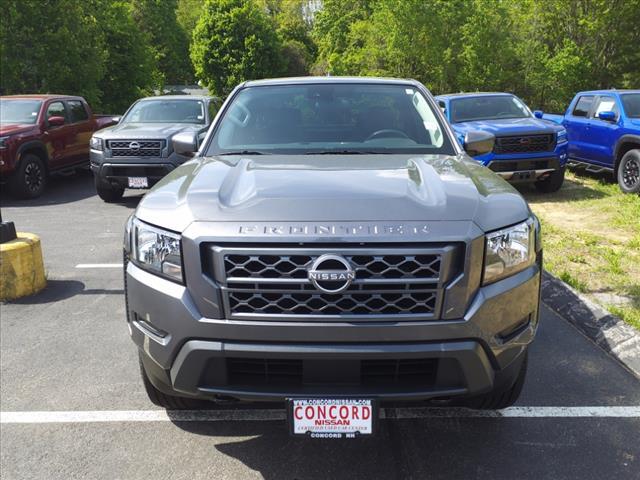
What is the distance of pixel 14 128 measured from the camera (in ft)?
34.3

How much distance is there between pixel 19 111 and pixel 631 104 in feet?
36.1

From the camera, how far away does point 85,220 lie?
8.95m

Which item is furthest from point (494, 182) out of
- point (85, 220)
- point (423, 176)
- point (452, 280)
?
point (85, 220)

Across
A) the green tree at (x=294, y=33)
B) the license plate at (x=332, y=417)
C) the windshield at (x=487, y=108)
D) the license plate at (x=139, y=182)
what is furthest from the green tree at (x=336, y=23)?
the license plate at (x=332, y=417)

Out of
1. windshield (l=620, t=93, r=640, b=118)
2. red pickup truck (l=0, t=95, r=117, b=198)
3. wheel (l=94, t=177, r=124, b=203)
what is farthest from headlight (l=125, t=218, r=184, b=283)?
windshield (l=620, t=93, r=640, b=118)

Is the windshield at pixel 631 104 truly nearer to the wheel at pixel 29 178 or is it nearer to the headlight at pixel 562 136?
the headlight at pixel 562 136

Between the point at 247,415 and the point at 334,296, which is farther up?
the point at 334,296

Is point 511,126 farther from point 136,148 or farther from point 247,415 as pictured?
point 247,415

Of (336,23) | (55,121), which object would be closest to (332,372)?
(55,121)

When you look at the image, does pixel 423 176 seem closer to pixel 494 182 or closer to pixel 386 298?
pixel 494 182

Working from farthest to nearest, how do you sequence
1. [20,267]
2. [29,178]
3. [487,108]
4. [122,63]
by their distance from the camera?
[122,63]
[487,108]
[29,178]
[20,267]

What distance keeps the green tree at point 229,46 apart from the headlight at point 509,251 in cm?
4114

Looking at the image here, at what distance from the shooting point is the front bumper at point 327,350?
239 centimetres

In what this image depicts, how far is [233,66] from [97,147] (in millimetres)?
33909
